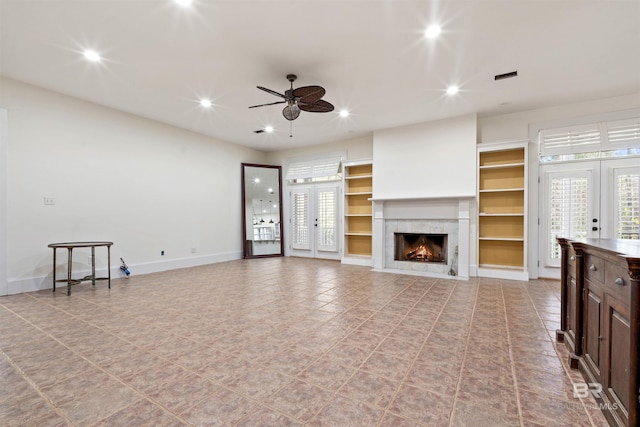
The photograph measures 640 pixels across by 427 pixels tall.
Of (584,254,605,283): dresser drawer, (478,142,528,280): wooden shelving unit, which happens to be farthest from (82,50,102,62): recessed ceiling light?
(478,142,528,280): wooden shelving unit

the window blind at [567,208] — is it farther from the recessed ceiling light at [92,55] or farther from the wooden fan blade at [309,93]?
the recessed ceiling light at [92,55]

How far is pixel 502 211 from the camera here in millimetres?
5586

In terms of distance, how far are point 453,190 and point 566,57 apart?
8.55 feet

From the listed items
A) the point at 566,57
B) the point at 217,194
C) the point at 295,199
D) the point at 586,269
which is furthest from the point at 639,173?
the point at 217,194

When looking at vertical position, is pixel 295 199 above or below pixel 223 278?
above

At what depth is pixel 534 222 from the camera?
531 centimetres

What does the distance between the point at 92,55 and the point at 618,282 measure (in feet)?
17.5

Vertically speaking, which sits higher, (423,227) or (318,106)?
(318,106)

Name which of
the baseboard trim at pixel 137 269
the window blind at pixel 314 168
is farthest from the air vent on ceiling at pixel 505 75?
the baseboard trim at pixel 137 269

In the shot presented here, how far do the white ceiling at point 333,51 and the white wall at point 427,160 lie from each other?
607 millimetres

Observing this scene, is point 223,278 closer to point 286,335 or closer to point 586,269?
point 286,335

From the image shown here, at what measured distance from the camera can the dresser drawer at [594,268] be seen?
1779 mm

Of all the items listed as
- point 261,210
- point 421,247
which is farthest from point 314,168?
point 421,247

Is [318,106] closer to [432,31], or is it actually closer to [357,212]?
[432,31]
